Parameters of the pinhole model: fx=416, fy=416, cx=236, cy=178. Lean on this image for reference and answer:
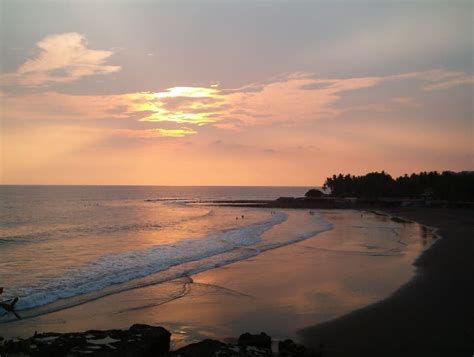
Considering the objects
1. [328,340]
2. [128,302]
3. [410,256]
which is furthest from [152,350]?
[410,256]

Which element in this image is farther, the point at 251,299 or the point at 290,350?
the point at 251,299

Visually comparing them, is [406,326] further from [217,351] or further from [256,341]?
[217,351]

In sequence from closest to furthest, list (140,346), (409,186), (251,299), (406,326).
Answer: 1. (140,346)
2. (406,326)
3. (251,299)
4. (409,186)

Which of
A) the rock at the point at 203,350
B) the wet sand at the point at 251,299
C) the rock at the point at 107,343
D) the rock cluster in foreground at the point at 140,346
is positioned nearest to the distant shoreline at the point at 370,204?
the wet sand at the point at 251,299

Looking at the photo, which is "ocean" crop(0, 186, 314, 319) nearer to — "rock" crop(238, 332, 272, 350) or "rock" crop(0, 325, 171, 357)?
"rock" crop(0, 325, 171, 357)

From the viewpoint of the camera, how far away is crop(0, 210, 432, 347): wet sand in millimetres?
10688

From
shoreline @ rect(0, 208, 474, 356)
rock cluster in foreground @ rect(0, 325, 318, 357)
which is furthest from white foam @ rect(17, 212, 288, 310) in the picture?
rock cluster in foreground @ rect(0, 325, 318, 357)

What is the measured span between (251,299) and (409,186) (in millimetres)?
98857

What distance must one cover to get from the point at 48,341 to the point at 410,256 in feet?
61.2

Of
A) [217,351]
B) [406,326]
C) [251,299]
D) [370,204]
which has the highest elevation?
[370,204]

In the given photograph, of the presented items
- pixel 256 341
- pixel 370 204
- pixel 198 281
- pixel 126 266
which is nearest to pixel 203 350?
pixel 256 341

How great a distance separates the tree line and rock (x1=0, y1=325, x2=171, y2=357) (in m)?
78.4

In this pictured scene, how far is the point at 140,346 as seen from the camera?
7.78m

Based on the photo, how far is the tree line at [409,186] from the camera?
3009 inches
